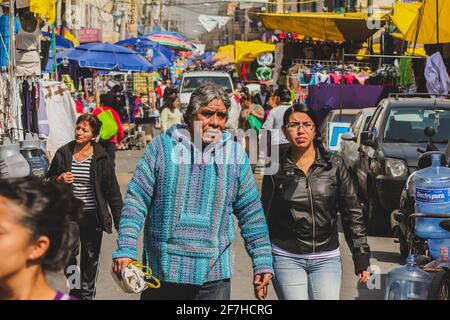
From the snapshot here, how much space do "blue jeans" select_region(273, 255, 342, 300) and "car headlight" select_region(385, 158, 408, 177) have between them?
644cm

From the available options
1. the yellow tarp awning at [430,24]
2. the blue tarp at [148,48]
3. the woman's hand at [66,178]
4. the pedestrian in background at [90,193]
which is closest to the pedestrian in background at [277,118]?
the yellow tarp awning at [430,24]

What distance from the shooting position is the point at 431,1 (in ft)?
59.2

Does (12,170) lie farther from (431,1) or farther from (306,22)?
(306,22)

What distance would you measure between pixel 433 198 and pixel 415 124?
13.5 ft

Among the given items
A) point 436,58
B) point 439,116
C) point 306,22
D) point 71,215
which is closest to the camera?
point 71,215

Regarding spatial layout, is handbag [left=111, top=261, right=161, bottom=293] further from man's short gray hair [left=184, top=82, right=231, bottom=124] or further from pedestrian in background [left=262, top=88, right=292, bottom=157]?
pedestrian in background [left=262, top=88, right=292, bottom=157]

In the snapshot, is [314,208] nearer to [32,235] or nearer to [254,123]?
[32,235]

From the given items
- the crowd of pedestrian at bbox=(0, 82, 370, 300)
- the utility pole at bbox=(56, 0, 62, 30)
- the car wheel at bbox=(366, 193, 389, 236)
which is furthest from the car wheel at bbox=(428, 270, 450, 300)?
the utility pole at bbox=(56, 0, 62, 30)

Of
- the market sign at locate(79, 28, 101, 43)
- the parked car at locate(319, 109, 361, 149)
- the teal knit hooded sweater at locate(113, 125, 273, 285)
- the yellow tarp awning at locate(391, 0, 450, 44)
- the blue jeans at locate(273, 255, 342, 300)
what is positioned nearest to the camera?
the teal knit hooded sweater at locate(113, 125, 273, 285)

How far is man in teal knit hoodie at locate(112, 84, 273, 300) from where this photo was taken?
5.13 meters

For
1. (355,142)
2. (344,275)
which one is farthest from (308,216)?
(355,142)

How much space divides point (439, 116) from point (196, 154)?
8535mm
